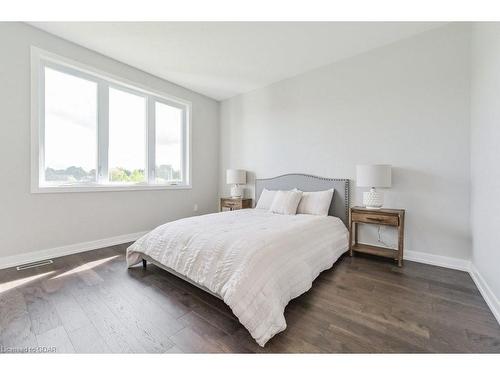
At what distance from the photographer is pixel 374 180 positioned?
253 centimetres

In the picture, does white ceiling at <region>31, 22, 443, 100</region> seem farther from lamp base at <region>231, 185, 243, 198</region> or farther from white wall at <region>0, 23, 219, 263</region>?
lamp base at <region>231, 185, 243, 198</region>

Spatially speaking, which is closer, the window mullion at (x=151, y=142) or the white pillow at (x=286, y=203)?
the white pillow at (x=286, y=203)

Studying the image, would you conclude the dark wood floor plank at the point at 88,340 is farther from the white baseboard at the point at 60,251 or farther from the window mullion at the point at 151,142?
the window mullion at the point at 151,142

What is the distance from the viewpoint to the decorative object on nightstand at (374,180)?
99.2 inches

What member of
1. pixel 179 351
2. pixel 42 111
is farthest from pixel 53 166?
pixel 179 351

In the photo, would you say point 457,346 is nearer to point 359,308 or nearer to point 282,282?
point 359,308

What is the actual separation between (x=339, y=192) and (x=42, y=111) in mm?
3934

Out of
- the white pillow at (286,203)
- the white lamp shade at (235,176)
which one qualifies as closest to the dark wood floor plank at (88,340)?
the white pillow at (286,203)

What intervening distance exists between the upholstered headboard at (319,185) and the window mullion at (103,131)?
8.16 ft

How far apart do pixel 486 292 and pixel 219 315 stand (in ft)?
7.01

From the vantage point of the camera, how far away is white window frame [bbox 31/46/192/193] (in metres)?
2.50

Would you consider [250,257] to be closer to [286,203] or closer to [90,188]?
[286,203]

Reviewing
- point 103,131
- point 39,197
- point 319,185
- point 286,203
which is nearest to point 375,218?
point 319,185

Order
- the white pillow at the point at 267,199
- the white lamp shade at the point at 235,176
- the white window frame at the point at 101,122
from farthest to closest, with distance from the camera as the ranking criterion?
the white lamp shade at the point at 235,176
the white pillow at the point at 267,199
the white window frame at the point at 101,122
